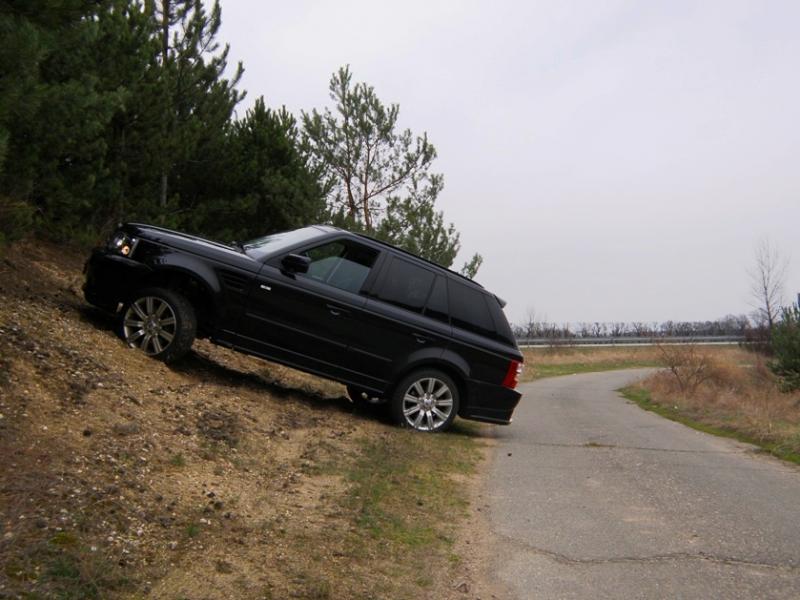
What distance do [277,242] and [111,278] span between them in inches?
73.4

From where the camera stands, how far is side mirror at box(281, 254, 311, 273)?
8.21 metres

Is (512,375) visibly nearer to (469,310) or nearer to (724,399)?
(469,310)

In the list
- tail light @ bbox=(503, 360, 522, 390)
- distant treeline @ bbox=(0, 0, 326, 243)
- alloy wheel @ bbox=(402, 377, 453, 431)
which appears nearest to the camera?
distant treeline @ bbox=(0, 0, 326, 243)

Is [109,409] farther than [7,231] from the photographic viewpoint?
No

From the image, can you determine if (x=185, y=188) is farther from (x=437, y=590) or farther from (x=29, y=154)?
(x=437, y=590)

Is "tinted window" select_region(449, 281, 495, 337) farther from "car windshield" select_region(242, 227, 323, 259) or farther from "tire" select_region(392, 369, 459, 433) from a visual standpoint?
"car windshield" select_region(242, 227, 323, 259)

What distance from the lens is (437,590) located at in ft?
13.5

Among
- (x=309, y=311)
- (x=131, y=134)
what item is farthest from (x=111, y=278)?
(x=131, y=134)

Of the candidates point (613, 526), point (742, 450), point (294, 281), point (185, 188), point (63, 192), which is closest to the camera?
point (613, 526)

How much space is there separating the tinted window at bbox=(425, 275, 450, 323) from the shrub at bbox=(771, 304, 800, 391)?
2066 cm

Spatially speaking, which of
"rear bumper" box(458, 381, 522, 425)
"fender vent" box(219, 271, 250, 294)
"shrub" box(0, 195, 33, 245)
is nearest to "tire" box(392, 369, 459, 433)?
"rear bumper" box(458, 381, 522, 425)

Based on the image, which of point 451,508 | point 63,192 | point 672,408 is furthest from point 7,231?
point 672,408

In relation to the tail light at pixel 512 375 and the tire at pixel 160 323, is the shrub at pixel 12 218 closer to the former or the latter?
the tire at pixel 160 323

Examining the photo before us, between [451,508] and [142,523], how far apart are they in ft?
8.36
